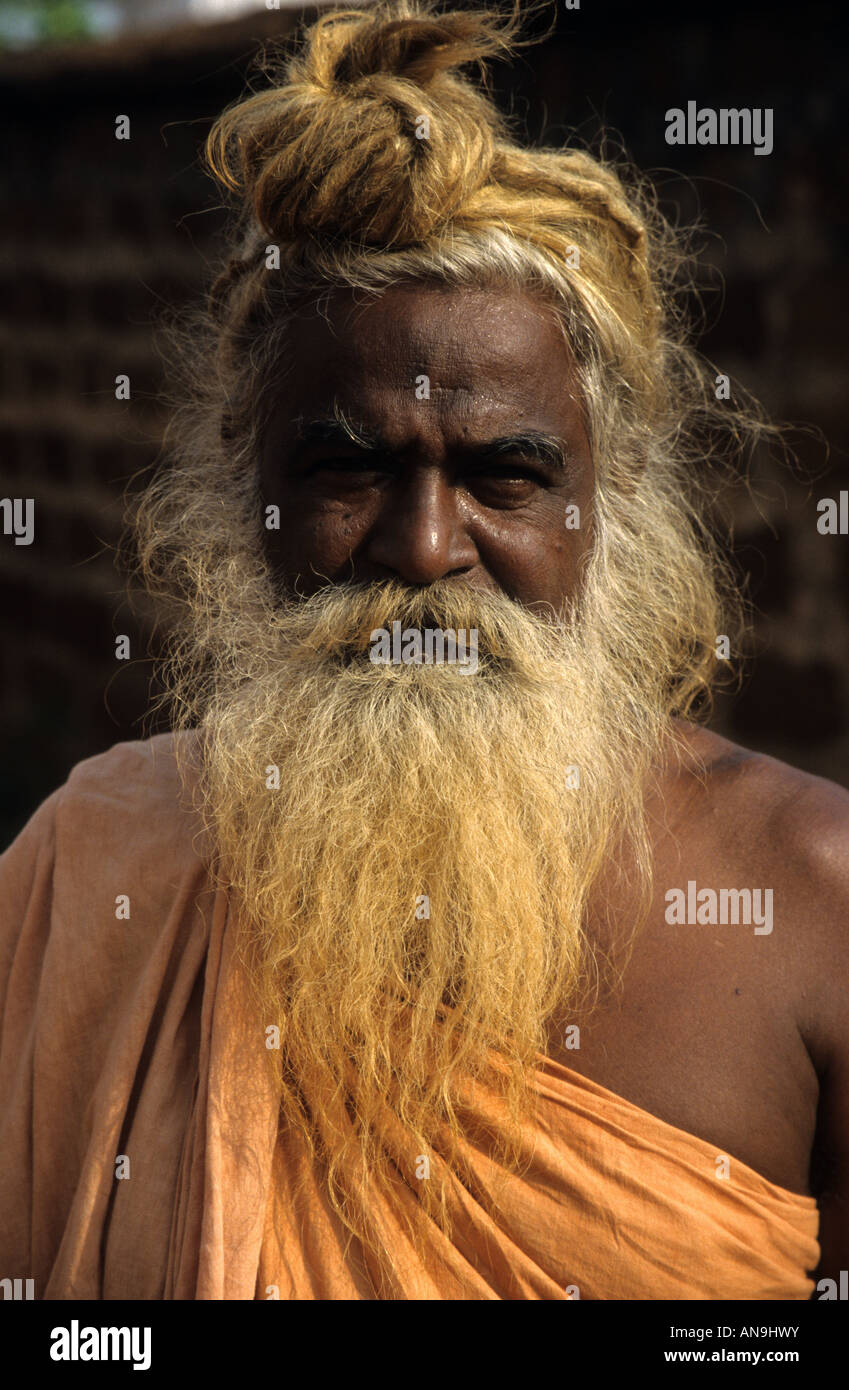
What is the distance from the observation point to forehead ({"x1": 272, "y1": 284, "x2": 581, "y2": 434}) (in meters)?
2.02

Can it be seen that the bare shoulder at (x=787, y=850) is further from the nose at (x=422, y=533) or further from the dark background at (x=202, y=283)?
the dark background at (x=202, y=283)

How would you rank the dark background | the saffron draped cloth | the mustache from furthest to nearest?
the dark background → the mustache → the saffron draped cloth

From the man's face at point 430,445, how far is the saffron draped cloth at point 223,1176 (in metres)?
0.63

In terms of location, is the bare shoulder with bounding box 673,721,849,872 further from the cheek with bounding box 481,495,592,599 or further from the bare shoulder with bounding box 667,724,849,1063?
the cheek with bounding box 481,495,592,599

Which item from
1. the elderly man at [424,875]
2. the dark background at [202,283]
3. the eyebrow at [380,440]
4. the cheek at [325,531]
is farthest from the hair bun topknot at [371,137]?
the dark background at [202,283]

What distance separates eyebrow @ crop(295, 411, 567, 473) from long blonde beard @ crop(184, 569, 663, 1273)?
0.23 metres

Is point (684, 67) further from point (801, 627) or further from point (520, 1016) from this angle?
point (520, 1016)

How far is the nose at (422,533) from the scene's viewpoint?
78.2 inches

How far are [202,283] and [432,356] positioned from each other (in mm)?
3665

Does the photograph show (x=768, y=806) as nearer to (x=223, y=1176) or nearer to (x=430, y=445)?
(x=430, y=445)

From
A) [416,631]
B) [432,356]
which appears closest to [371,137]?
[432,356]

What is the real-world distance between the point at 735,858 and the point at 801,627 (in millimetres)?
2043

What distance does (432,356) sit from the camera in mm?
2020

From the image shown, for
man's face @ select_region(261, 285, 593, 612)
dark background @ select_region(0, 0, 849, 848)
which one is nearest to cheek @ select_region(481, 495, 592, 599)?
man's face @ select_region(261, 285, 593, 612)
